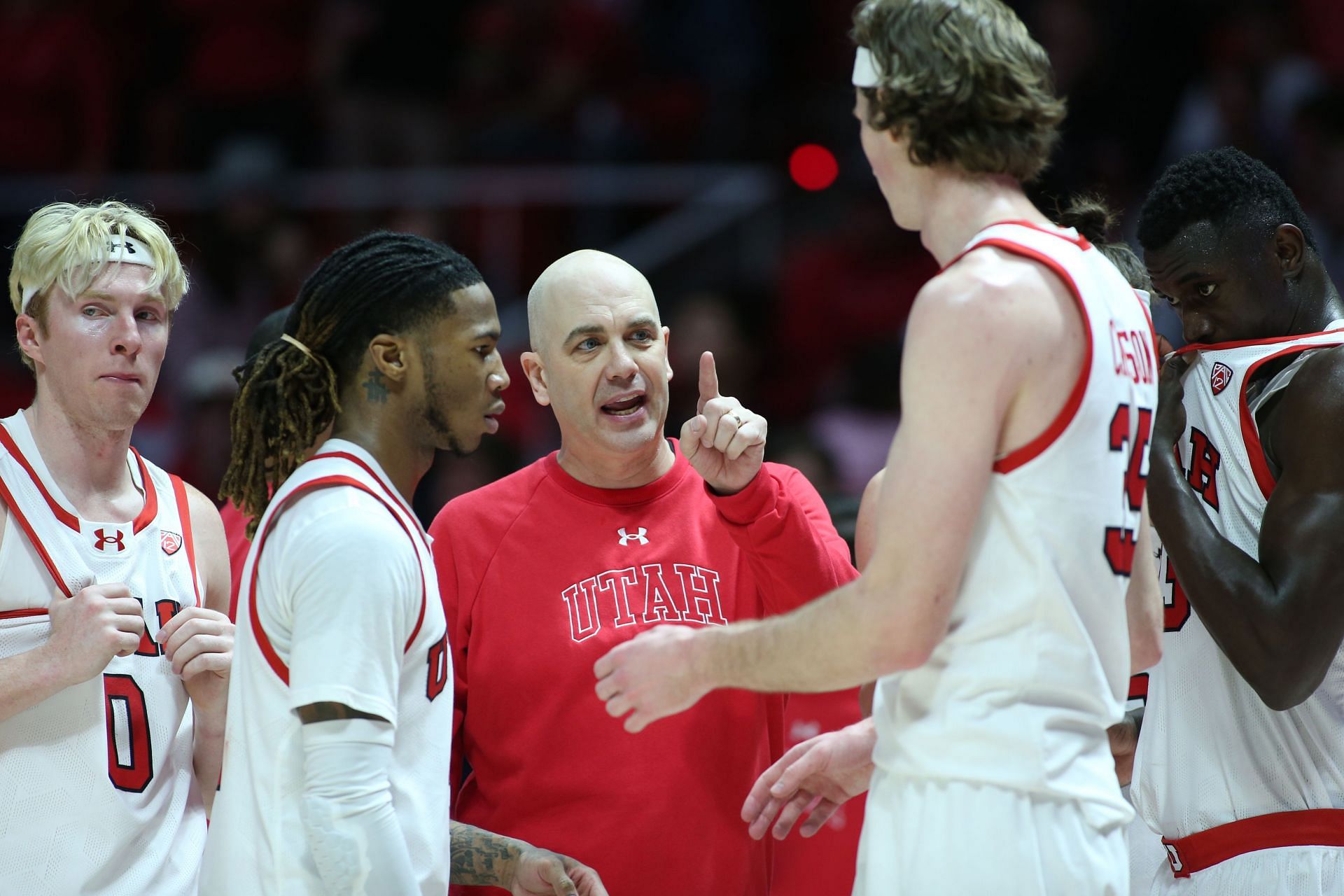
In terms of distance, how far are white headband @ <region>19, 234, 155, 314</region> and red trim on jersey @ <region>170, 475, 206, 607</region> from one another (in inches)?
22.1

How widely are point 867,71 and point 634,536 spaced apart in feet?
4.97

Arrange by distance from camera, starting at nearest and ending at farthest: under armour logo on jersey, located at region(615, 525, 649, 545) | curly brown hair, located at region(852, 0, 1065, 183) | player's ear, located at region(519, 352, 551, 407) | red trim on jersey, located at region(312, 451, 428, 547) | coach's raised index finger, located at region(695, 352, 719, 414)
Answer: curly brown hair, located at region(852, 0, 1065, 183) < red trim on jersey, located at region(312, 451, 428, 547) < coach's raised index finger, located at region(695, 352, 719, 414) < under armour logo on jersey, located at region(615, 525, 649, 545) < player's ear, located at region(519, 352, 551, 407)

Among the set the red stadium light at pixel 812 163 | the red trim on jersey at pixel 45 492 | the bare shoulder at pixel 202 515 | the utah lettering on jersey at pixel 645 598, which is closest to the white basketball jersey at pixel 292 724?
the utah lettering on jersey at pixel 645 598

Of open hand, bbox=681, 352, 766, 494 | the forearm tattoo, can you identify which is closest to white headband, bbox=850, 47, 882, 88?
open hand, bbox=681, 352, 766, 494

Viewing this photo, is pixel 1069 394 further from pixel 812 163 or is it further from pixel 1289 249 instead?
pixel 812 163

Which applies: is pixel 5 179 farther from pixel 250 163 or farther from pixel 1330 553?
pixel 1330 553

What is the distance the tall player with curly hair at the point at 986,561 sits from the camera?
7.62 feet

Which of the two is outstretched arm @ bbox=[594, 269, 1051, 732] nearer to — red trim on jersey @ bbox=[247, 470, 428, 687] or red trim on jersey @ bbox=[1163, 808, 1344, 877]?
red trim on jersey @ bbox=[247, 470, 428, 687]

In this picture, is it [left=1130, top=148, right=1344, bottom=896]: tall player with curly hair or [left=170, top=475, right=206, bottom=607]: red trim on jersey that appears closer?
[left=1130, top=148, right=1344, bottom=896]: tall player with curly hair

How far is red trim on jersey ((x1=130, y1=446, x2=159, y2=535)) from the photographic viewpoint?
11.7 ft

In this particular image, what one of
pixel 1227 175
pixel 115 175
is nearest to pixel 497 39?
pixel 115 175

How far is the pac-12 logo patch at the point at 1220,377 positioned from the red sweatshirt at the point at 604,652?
3.21ft

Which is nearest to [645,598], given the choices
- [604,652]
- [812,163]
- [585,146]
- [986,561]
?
[604,652]

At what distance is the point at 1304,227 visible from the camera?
334 cm
